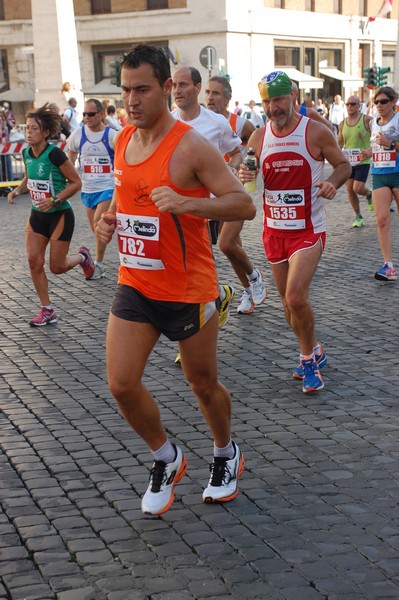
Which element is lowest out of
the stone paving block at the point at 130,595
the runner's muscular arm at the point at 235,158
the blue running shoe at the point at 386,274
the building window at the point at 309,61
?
the blue running shoe at the point at 386,274

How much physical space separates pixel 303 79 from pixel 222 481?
153 ft

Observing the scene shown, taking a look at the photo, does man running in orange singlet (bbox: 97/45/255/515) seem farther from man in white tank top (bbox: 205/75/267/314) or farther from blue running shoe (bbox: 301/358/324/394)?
man in white tank top (bbox: 205/75/267/314)

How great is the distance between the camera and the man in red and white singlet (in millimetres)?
6441

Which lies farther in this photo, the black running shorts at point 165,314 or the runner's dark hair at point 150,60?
the black running shorts at point 165,314

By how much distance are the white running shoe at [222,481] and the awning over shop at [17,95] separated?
45.7 m

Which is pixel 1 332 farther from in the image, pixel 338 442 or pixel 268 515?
pixel 268 515

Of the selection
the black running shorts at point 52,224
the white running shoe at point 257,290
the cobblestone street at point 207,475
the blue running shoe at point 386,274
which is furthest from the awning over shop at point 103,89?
the cobblestone street at point 207,475

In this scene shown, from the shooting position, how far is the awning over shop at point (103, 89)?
48.9 m

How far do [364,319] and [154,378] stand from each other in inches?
98.0

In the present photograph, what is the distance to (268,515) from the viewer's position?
14.6ft

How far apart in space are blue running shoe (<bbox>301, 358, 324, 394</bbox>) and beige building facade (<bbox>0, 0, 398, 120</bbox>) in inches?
1464

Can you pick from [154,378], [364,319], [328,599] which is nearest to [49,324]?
[154,378]

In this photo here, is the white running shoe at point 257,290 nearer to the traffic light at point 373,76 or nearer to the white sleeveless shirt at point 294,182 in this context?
the white sleeveless shirt at point 294,182

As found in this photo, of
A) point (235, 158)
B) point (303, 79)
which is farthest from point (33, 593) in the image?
point (303, 79)
